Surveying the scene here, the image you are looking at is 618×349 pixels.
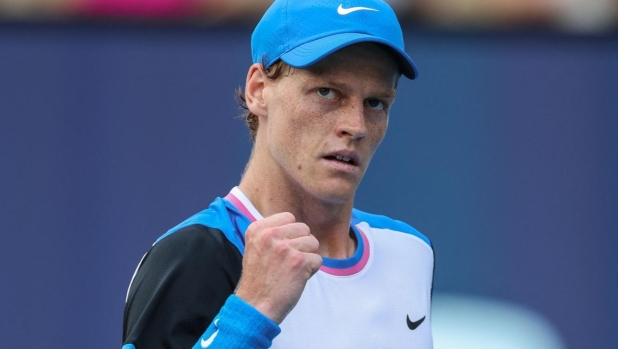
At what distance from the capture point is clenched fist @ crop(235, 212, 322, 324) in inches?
66.5

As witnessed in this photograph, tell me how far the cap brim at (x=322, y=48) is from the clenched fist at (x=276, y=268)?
1.15 ft

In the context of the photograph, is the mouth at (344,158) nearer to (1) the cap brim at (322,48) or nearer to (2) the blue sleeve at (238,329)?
(1) the cap brim at (322,48)

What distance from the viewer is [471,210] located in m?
4.50

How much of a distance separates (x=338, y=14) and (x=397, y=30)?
0.13 metres

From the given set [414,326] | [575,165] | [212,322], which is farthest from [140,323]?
[575,165]

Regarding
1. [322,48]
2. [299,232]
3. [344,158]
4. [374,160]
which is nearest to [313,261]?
[299,232]

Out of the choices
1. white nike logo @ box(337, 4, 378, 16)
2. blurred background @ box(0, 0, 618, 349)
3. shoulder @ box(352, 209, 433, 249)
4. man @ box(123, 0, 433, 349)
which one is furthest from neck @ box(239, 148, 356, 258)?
blurred background @ box(0, 0, 618, 349)

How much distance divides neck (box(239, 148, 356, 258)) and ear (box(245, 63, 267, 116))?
4.4 inches

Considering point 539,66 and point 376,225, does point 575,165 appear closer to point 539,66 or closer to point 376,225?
point 539,66

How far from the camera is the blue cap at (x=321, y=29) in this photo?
6.27 ft

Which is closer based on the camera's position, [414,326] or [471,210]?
[414,326]

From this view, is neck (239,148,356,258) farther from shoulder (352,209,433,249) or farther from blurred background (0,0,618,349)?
blurred background (0,0,618,349)

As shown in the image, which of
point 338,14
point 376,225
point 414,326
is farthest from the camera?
point 376,225

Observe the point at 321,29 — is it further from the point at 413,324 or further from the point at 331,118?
the point at 413,324
